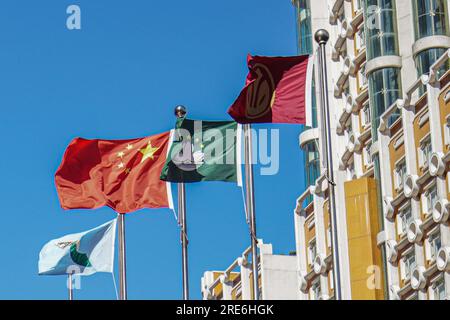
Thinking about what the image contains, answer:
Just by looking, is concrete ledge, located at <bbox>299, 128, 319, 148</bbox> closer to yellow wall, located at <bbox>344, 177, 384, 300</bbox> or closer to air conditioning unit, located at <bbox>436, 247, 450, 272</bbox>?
yellow wall, located at <bbox>344, 177, 384, 300</bbox>

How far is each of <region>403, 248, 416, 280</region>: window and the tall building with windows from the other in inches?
1.6

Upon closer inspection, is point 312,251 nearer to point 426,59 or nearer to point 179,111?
point 426,59

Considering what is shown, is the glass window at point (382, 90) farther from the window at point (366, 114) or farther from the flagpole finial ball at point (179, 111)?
the flagpole finial ball at point (179, 111)

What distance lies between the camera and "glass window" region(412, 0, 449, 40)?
69.9 m

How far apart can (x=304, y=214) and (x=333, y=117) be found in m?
5.58

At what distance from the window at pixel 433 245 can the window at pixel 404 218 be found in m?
2.66

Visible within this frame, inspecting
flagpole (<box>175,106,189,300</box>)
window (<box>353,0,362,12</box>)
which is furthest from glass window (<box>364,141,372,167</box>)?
flagpole (<box>175,106,189,300</box>)

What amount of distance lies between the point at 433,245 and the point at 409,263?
290 cm

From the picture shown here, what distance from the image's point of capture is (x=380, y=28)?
74.1m

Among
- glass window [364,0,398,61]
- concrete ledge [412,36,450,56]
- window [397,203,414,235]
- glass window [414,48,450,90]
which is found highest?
glass window [364,0,398,61]

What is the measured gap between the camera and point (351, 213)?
72000mm
